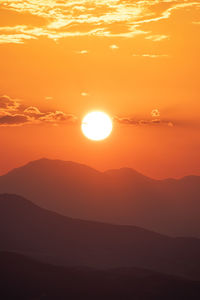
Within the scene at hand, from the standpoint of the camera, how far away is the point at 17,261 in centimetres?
12125

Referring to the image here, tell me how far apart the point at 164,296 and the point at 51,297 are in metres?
19.6

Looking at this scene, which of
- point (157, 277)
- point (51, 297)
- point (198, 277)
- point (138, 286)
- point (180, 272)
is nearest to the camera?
point (51, 297)

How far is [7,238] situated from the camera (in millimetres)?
199500

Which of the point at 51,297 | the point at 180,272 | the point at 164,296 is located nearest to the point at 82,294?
the point at 51,297

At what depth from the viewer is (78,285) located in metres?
111

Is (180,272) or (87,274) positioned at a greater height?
(180,272)

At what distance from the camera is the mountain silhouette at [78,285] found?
106750 mm

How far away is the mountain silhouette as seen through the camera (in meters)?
107

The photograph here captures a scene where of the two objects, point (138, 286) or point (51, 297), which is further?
point (138, 286)

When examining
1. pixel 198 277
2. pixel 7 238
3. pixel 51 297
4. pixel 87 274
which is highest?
pixel 7 238

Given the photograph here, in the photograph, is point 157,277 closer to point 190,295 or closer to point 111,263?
point 190,295

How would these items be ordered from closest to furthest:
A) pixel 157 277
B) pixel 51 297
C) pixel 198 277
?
pixel 51 297 < pixel 157 277 < pixel 198 277

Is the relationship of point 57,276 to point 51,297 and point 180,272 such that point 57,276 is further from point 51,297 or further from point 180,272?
point 180,272

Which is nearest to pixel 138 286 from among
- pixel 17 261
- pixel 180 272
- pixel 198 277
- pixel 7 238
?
pixel 17 261
